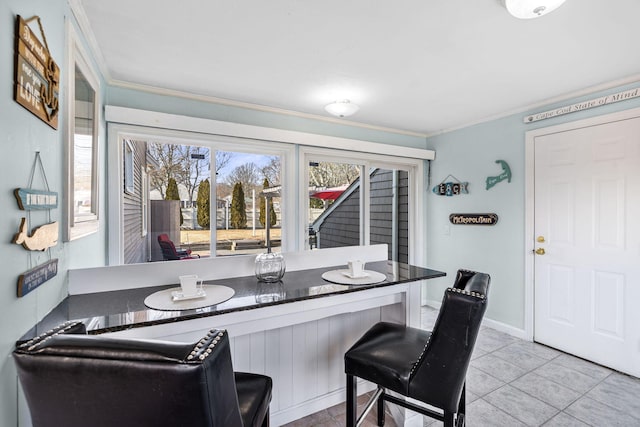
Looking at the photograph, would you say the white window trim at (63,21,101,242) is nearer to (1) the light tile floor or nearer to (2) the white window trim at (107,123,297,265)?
(2) the white window trim at (107,123,297,265)

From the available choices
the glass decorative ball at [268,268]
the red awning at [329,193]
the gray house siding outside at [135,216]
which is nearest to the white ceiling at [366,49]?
the gray house siding outside at [135,216]

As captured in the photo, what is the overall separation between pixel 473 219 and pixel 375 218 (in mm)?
1181

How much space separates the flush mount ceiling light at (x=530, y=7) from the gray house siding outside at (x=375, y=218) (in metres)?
2.45

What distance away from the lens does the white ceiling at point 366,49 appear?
161 cm

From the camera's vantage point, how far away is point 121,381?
1.89 ft

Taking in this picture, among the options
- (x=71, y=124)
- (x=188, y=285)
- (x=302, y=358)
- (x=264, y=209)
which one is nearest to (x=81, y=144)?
(x=71, y=124)

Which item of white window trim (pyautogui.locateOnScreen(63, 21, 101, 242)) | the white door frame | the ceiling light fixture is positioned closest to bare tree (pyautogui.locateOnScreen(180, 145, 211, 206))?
white window trim (pyautogui.locateOnScreen(63, 21, 101, 242))

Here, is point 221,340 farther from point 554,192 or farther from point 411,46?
point 554,192

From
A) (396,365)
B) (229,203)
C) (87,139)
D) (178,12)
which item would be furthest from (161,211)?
(396,365)

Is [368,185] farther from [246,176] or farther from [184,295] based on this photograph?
[184,295]

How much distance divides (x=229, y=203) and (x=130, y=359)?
259 cm

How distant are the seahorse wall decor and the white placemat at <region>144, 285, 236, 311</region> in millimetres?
424

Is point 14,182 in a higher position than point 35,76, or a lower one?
lower

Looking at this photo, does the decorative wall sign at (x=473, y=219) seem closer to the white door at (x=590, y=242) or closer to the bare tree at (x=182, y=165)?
the white door at (x=590, y=242)
